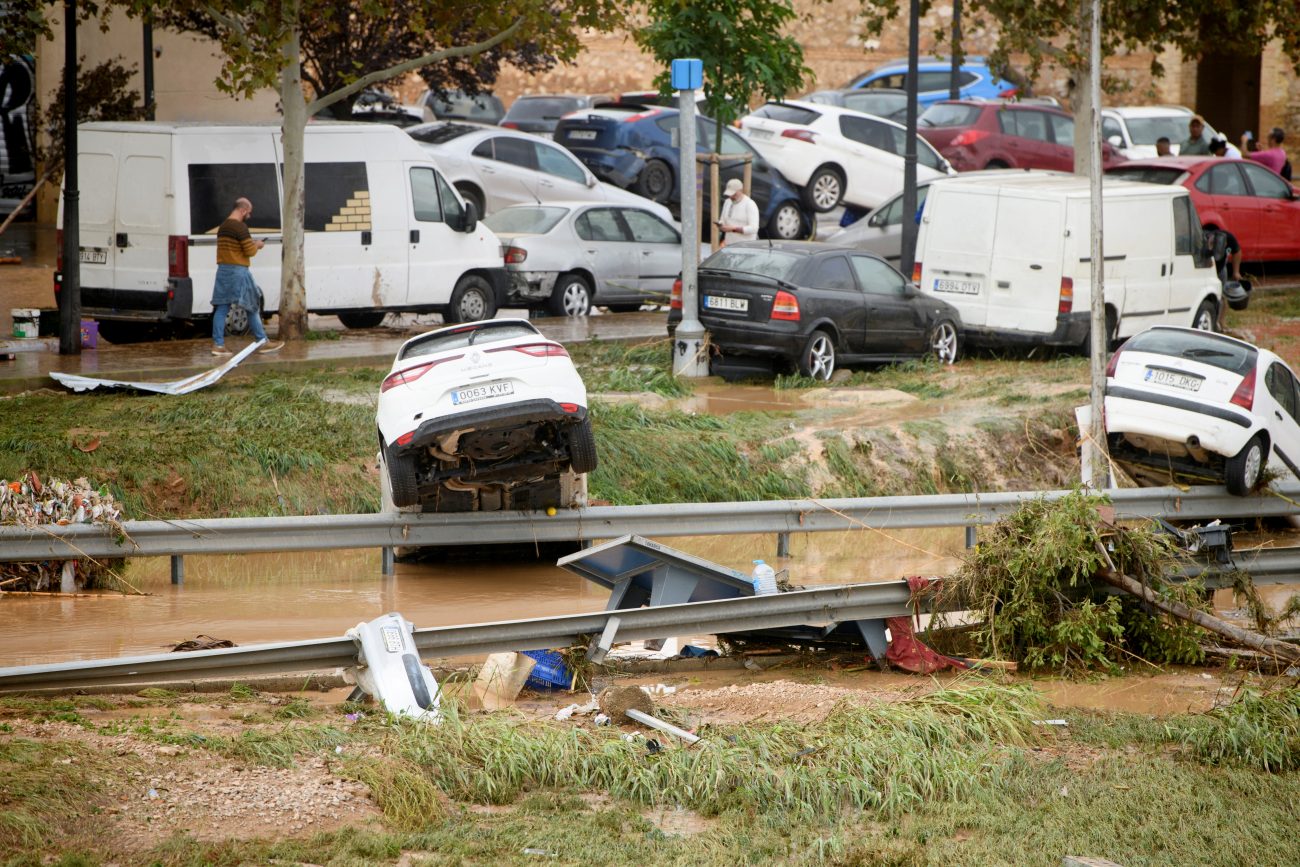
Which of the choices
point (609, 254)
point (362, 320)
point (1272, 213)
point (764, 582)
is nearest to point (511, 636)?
point (764, 582)

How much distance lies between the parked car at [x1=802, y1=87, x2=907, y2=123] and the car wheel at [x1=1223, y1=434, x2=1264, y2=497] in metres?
21.1

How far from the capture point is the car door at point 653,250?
21719 mm

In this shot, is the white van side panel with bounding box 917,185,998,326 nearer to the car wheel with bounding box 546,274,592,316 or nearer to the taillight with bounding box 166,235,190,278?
the car wheel with bounding box 546,274,592,316

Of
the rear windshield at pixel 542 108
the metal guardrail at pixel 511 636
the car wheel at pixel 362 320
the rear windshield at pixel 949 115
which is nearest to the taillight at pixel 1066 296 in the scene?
the car wheel at pixel 362 320

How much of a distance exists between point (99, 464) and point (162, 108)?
17.0m

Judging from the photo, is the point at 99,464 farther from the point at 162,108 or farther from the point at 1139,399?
the point at 162,108

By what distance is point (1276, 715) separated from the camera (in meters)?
7.48

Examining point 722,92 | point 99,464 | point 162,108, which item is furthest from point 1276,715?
point 162,108

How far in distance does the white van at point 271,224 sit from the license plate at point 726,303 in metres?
3.73

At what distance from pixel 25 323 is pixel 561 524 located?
898cm

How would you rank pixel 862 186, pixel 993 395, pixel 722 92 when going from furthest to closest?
1. pixel 862 186
2. pixel 722 92
3. pixel 993 395

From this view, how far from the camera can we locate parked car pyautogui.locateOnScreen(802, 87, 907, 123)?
3272cm

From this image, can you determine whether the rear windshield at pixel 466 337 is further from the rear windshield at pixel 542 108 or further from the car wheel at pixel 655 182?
the rear windshield at pixel 542 108

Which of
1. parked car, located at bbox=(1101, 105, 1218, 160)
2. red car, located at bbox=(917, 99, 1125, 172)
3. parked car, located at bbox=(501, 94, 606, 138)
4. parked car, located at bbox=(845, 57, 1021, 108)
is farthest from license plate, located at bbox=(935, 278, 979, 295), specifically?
parked car, located at bbox=(845, 57, 1021, 108)
